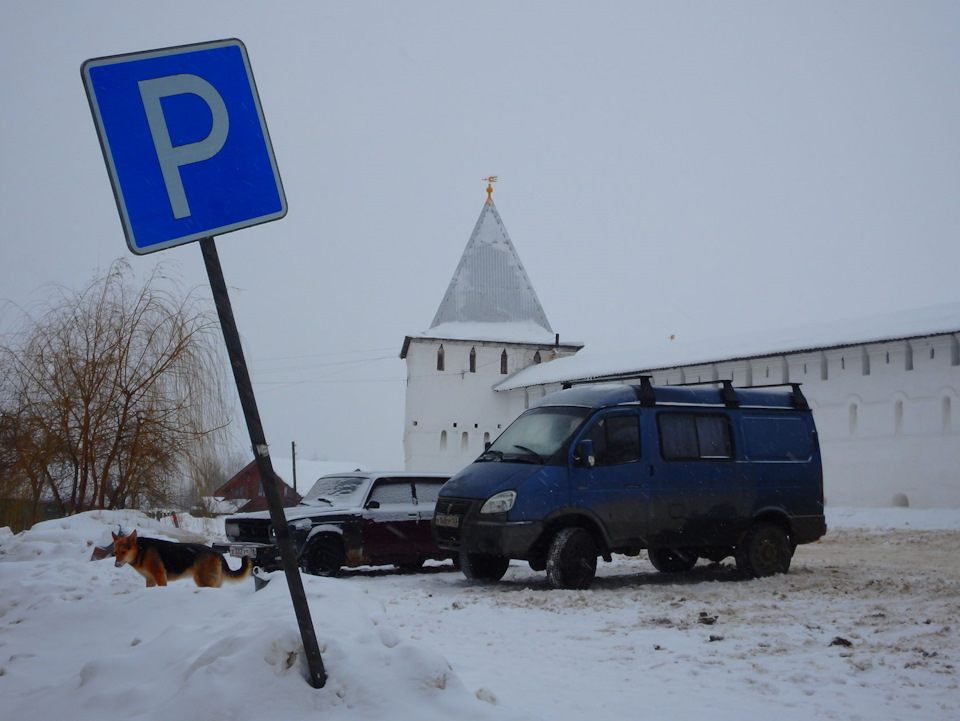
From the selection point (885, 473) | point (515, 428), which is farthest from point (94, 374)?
point (885, 473)

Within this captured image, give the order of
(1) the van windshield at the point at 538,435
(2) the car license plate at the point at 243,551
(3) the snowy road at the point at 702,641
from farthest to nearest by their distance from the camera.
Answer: (2) the car license plate at the point at 243,551 → (1) the van windshield at the point at 538,435 → (3) the snowy road at the point at 702,641

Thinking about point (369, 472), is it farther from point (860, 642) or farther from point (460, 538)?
point (860, 642)

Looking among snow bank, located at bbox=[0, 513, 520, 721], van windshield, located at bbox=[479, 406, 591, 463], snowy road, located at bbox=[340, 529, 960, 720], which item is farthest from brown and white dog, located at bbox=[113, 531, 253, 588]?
van windshield, located at bbox=[479, 406, 591, 463]

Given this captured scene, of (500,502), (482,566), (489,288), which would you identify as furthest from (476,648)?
(489,288)

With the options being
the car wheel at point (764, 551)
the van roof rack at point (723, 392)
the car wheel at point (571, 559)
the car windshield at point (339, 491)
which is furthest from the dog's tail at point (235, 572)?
the car wheel at point (764, 551)

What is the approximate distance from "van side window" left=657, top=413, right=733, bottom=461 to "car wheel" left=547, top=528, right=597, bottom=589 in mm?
1600

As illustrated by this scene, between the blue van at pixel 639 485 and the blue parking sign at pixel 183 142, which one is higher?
the blue parking sign at pixel 183 142

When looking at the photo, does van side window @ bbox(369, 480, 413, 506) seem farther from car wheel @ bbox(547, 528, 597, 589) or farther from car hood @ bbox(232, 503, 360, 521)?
car wheel @ bbox(547, 528, 597, 589)

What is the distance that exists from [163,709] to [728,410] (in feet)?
30.2

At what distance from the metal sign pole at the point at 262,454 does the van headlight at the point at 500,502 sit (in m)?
6.00

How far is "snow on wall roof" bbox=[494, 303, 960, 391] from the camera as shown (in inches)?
1048

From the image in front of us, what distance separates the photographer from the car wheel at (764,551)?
1143 cm

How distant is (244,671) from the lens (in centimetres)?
408

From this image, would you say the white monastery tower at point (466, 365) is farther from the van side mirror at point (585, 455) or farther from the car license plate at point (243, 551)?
the van side mirror at point (585, 455)
